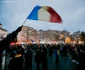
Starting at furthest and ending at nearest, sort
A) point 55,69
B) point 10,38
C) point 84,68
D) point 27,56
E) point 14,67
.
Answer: point 55,69 < point 27,56 < point 84,68 < point 14,67 < point 10,38

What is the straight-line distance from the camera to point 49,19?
9.19 meters

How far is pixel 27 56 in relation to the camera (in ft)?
39.7

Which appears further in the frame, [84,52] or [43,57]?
Answer: [43,57]

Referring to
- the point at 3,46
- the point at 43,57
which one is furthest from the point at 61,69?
the point at 3,46

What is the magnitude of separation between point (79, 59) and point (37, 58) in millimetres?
3997

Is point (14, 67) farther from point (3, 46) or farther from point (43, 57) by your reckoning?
point (43, 57)

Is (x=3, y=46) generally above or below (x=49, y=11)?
below

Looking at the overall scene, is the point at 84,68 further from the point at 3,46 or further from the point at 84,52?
the point at 3,46

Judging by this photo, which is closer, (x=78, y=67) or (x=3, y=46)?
(x=3, y=46)

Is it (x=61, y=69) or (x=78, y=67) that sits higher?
(x=78, y=67)

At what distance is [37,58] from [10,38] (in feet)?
28.8

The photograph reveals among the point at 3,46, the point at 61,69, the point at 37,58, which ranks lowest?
the point at 61,69

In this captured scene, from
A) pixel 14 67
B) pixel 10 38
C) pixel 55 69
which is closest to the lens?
pixel 10 38

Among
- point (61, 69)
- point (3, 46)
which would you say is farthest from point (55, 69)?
point (3, 46)
